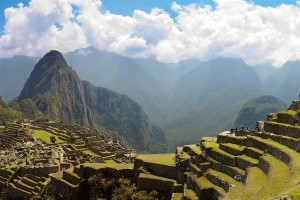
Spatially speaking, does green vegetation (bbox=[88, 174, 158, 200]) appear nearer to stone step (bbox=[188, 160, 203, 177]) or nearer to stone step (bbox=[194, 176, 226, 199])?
stone step (bbox=[188, 160, 203, 177])

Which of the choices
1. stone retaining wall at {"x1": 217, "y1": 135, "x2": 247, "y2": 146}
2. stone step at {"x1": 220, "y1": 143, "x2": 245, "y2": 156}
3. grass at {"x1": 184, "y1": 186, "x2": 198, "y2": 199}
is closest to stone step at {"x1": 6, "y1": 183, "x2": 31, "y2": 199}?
stone retaining wall at {"x1": 217, "y1": 135, "x2": 247, "y2": 146}

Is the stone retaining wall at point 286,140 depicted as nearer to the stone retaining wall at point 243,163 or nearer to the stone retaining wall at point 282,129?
the stone retaining wall at point 282,129

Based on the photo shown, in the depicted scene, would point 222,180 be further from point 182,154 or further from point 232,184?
point 182,154

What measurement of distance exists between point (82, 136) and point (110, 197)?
72676 millimetres

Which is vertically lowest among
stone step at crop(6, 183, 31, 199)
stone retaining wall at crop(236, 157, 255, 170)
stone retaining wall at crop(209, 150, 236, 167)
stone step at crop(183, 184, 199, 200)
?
stone step at crop(6, 183, 31, 199)

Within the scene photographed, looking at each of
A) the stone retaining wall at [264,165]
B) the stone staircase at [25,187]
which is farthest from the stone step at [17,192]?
the stone retaining wall at [264,165]

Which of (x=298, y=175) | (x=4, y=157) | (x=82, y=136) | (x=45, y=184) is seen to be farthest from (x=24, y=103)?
(x=298, y=175)

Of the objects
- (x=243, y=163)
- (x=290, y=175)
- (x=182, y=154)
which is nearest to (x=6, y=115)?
(x=182, y=154)

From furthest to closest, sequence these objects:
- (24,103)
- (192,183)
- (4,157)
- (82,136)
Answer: (24,103)
(82,136)
(4,157)
(192,183)

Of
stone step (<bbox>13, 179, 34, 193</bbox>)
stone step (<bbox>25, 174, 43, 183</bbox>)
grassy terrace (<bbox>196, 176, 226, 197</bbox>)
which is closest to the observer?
grassy terrace (<bbox>196, 176, 226, 197</bbox>)

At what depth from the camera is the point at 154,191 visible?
32.8 m

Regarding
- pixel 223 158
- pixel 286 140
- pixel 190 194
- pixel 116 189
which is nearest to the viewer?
pixel 190 194

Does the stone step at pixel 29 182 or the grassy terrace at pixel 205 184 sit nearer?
the grassy terrace at pixel 205 184

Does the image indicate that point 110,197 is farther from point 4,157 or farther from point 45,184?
point 4,157
